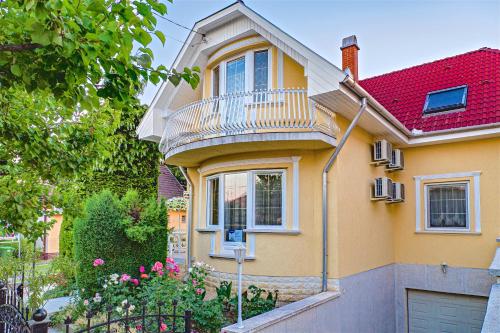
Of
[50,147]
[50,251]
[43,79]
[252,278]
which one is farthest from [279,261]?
[50,251]

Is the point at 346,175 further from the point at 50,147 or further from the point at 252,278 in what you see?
the point at 50,147

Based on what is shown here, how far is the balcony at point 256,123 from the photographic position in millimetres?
7836

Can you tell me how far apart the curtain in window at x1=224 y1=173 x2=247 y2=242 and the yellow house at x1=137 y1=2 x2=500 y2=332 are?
0.12ft

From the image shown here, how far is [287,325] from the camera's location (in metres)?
6.22

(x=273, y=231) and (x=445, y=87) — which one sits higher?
(x=445, y=87)

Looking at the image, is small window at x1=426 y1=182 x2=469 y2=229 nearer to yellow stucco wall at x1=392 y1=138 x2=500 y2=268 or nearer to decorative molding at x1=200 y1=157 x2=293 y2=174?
yellow stucco wall at x1=392 y1=138 x2=500 y2=268

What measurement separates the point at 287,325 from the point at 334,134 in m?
4.10

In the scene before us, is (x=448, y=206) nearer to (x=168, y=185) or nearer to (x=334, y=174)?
(x=334, y=174)

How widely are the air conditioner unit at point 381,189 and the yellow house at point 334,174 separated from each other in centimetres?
5

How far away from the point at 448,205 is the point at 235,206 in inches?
233

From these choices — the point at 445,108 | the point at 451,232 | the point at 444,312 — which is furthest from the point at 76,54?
the point at 444,312

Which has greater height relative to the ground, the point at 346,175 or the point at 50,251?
the point at 346,175

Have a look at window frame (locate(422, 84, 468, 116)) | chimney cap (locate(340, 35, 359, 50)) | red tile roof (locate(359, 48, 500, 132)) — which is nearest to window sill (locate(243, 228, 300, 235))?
red tile roof (locate(359, 48, 500, 132))

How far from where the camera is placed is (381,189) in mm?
9578
